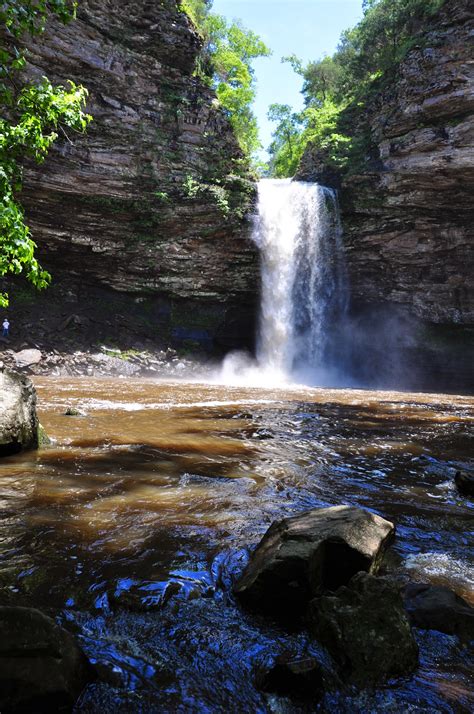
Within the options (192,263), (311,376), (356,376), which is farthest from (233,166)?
(356,376)

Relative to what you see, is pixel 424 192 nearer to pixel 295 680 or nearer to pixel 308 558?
pixel 308 558

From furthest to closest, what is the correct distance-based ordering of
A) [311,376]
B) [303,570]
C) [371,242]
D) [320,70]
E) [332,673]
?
[320,70] < [311,376] < [371,242] < [303,570] < [332,673]

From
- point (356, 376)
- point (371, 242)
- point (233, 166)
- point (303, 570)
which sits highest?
point (233, 166)

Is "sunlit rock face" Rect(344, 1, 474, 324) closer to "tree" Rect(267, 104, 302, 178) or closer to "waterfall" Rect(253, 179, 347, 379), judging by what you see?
"waterfall" Rect(253, 179, 347, 379)

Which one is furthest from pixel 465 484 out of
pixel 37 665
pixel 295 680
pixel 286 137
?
pixel 286 137

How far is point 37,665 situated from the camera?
1.46m

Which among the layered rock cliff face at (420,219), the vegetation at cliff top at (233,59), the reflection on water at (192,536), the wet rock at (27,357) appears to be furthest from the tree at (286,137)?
the reflection on water at (192,536)

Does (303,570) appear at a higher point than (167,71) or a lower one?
lower

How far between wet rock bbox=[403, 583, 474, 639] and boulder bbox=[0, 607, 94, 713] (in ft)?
5.04

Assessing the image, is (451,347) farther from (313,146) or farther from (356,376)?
(313,146)

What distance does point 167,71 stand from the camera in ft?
72.1

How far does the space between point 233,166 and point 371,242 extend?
8482 millimetres

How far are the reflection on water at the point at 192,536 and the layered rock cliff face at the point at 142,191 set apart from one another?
55.6ft

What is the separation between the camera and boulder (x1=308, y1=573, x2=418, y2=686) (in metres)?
1.72
